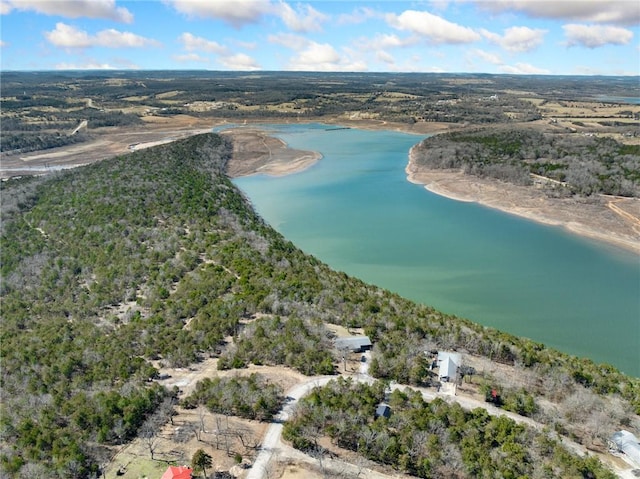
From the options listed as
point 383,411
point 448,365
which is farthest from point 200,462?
point 448,365

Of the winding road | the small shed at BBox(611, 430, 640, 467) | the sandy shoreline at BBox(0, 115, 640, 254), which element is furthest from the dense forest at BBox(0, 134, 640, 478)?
the sandy shoreline at BBox(0, 115, 640, 254)

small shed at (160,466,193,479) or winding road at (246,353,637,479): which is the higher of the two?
small shed at (160,466,193,479)

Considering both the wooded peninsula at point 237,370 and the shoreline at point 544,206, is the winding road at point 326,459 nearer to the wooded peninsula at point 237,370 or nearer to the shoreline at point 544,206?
the wooded peninsula at point 237,370

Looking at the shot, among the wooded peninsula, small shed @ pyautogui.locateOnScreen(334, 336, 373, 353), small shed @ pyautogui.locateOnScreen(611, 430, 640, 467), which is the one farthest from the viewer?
small shed @ pyautogui.locateOnScreen(334, 336, 373, 353)

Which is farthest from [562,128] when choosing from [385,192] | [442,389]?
[442,389]

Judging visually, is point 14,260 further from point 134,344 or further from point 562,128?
point 562,128

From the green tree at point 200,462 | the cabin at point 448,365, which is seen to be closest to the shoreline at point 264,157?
the cabin at point 448,365

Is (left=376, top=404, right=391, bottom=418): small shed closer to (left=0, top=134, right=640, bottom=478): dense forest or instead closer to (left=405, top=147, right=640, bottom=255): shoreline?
(left=0, top=134, right=640, bottom=478): dense forest

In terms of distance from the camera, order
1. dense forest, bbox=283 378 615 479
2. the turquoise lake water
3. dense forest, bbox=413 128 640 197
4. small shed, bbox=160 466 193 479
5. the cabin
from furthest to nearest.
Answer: dense forest, bbox=413 128 640 197
the turquoise lake water
the cabin
dense forest, bbox=283 378 615 479
small shed, bbox=160 466 193 479
